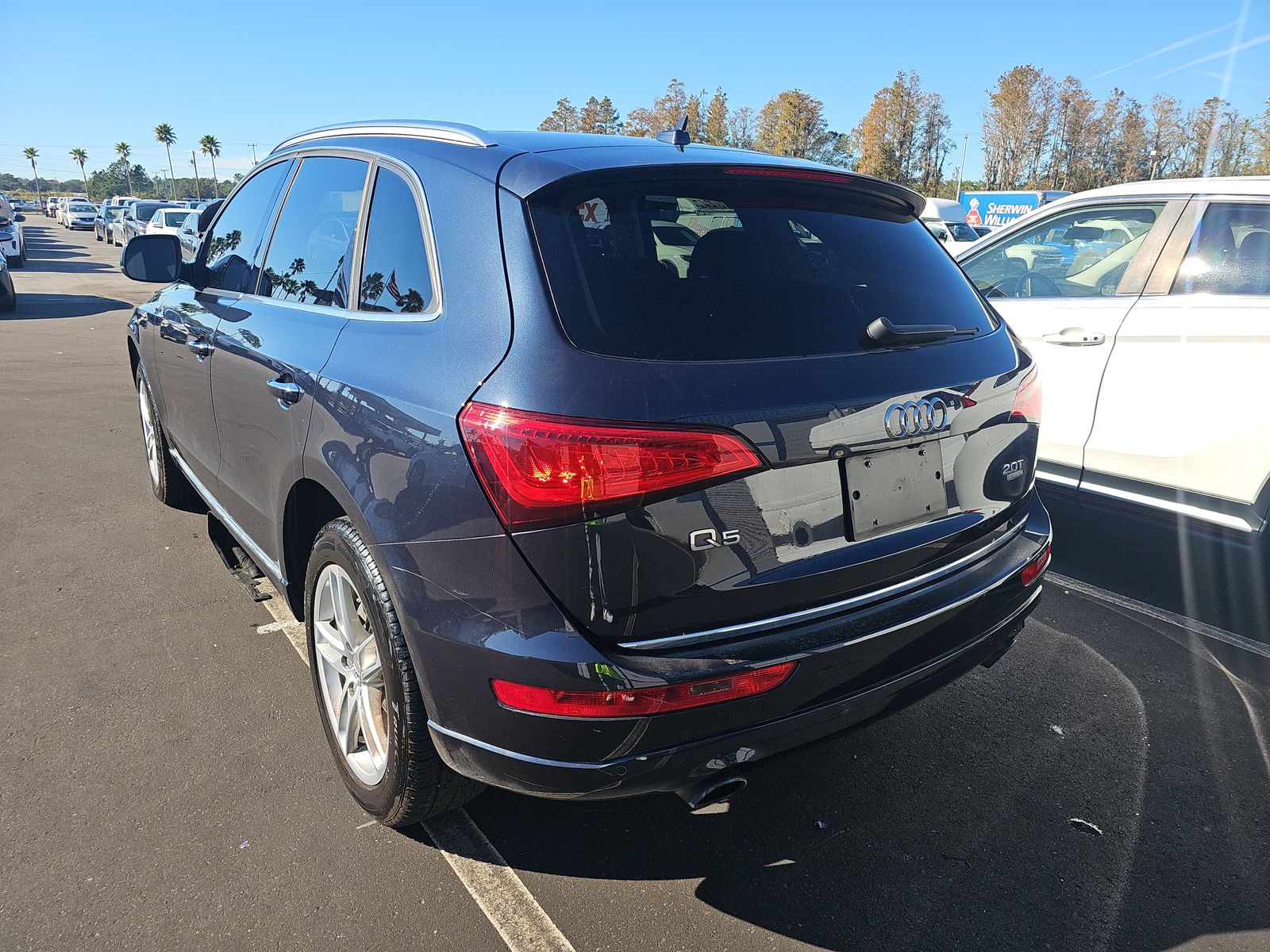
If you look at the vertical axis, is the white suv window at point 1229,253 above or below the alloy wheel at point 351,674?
above

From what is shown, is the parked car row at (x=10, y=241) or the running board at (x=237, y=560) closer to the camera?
the running board at (x=237, y=560)

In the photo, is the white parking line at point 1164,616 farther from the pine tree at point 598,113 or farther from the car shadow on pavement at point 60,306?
the pine tree at point 598,113

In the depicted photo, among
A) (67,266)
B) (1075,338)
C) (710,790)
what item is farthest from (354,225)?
(67,266)

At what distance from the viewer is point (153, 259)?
4.22 metres

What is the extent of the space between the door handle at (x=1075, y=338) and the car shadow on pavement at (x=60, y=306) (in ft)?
50.1

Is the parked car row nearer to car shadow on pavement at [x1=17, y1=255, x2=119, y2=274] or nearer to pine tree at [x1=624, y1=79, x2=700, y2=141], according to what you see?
car shadow on pavement at [x1=17, y1=255, x2=119, y2=274]

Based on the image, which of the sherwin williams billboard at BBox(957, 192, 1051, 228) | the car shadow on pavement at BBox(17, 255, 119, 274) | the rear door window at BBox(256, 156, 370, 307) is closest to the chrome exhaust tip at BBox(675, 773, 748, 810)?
the rear door window at BBox(256, 156, 370, 307)

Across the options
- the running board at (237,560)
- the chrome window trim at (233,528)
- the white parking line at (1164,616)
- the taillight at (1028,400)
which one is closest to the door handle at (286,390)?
the chrome window trim at (233,528)

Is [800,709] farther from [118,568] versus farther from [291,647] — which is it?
[118,568]

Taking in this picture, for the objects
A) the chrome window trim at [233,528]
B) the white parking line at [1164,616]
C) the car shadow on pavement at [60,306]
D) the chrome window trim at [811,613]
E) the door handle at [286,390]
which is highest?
the door handle at [286,390]

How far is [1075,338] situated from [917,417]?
9.05 feet

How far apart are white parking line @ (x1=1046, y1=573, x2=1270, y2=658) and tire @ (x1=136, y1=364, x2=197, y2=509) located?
454 centimetres

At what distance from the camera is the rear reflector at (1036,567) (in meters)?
2.50

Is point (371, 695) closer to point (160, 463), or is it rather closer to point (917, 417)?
point (917, 417)
